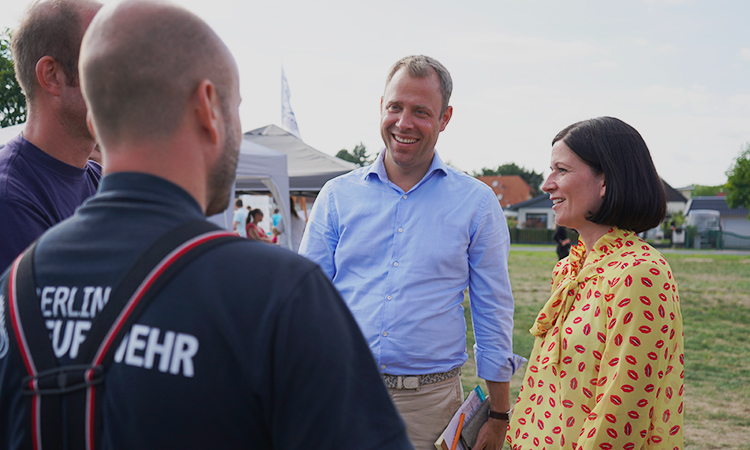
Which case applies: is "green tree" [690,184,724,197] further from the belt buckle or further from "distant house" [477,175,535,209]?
the belt buckle

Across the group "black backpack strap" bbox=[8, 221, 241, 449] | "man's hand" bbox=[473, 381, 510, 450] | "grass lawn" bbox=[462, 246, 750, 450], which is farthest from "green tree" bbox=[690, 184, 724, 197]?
"black backpack strap" bbox=[8, 221, 241, 449]

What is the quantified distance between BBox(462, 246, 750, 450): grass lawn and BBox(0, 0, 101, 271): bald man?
443 centimetres

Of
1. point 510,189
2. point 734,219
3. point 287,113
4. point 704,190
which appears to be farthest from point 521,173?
point 287,113

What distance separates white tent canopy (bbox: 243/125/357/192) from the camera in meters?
9.87

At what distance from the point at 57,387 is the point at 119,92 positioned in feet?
1.49

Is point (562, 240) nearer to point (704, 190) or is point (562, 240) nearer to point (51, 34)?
point (51, 34)

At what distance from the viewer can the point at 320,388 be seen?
756 millimetres

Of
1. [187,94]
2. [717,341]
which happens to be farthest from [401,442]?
[717,341]

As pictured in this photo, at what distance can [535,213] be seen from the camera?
63406mm

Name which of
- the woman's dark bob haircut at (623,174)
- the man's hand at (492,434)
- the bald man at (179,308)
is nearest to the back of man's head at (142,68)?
the bald man at (179,308)

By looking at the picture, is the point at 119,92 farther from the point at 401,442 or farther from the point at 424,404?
the point at 424,404

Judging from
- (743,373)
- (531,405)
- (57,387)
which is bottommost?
(743,373)

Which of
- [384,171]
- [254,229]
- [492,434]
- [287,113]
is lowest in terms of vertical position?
[492,434]

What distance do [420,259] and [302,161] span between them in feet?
27.5
